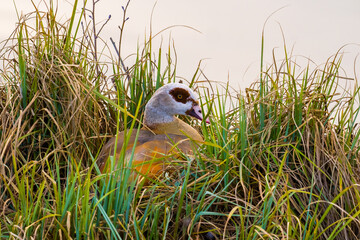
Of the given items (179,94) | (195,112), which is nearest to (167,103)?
(179,94)

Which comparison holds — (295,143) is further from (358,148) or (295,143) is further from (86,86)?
(86,86)

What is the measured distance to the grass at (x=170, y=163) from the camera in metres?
3.33

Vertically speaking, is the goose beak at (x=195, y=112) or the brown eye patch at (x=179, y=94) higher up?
the brown eye patch at (x=179, y=94)

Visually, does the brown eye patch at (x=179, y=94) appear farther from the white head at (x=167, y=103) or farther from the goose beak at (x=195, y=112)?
the goose beak at (x=195, y=112)

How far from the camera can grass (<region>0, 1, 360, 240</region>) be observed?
3.33m

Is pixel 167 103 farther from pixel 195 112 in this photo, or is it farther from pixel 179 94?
pixel 195 112

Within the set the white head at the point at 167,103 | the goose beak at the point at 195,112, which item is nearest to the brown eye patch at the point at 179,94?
the white head at the point at 167,103

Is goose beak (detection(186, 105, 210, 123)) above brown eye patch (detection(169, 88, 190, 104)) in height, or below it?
below

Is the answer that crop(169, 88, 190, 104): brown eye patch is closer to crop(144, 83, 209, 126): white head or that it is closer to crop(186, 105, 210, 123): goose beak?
crop(144, 83, 209, 126): white head

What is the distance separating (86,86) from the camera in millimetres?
4695

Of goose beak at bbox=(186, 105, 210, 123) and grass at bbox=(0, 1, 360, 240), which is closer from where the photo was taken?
grass at bbox=(0, 1, 360, 240)

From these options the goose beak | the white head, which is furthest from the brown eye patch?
the goose beak

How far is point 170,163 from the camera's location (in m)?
3.86

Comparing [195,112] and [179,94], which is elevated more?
[179,94]
